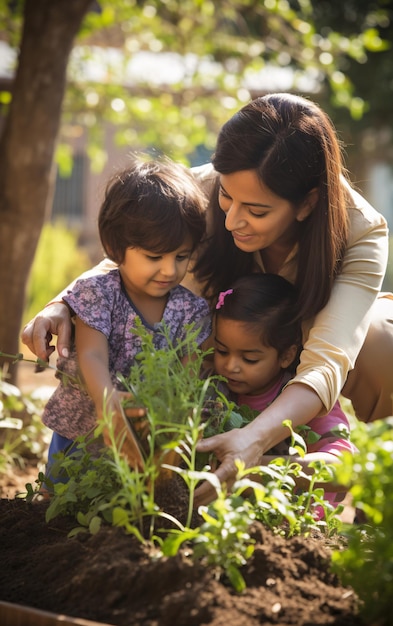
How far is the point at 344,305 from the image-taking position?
2.81 meters

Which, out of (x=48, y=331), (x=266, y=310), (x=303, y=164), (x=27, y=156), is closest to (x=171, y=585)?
(x=48, y=331)

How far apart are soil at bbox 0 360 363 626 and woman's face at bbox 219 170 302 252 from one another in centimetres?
108

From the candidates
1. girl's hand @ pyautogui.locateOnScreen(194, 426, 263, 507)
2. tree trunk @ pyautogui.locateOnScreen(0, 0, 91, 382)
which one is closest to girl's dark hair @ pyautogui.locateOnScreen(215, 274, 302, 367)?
girl's hand @ pyautogui.locateOnScreen(194, 426, 263, 507)

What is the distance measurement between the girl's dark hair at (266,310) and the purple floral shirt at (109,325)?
103 millimetres

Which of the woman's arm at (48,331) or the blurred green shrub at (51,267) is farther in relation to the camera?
the blurred green shrub at (51,267)

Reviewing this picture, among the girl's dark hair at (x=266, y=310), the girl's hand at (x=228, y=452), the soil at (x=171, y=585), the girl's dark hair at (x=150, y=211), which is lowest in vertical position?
the soil at (x=171, y=585)

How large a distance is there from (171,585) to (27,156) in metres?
3.40

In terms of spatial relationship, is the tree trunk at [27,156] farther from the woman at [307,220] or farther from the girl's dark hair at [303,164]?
the girl's dark hair at [303,164]

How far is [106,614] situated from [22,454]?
2555 millimetres

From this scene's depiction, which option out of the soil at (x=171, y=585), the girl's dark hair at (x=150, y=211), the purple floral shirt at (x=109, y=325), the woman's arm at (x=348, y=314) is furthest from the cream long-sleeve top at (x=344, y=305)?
the soil at (x=171, y=585)

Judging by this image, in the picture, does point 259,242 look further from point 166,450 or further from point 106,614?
point 106,614

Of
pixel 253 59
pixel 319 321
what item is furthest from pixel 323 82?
pixel 319 321

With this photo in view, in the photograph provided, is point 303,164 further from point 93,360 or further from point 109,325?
point 93,360

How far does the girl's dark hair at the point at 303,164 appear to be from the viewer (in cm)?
282
